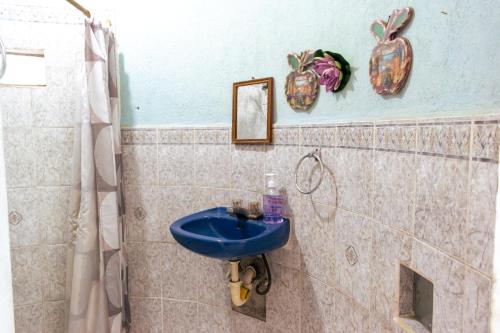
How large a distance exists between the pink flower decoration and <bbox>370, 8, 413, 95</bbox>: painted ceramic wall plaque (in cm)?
14

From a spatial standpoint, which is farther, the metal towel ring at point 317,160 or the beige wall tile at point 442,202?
the metal towel ring at point 317,160

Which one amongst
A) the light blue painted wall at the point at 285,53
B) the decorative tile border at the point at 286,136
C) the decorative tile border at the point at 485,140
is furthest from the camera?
the decorative tile border at the point at 286,136

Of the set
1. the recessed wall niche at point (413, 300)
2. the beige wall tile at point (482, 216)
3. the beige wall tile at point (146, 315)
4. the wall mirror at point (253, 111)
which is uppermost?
the wall mirror at point (253, 111)

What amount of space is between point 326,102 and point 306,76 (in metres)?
0.14

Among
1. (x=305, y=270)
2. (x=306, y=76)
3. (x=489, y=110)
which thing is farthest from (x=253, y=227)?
(x=489, y=110)

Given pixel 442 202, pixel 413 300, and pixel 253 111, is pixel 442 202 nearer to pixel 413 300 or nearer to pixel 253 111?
pixel 413 300

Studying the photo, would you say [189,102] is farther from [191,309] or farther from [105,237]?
[191,309]

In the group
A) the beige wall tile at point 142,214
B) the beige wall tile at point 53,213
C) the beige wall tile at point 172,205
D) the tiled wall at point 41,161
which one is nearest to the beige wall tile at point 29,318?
the tiled wall at point 41,161

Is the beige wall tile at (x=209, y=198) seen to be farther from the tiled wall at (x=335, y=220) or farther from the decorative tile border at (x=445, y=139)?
the decorative tile border at (x=445, y=139)

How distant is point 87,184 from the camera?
4.90 feet

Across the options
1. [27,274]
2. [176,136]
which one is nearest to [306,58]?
[176,136]

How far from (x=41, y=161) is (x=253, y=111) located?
112 cm

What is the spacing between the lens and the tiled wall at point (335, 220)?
677mm

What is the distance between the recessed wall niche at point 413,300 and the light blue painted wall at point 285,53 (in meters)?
0.46
